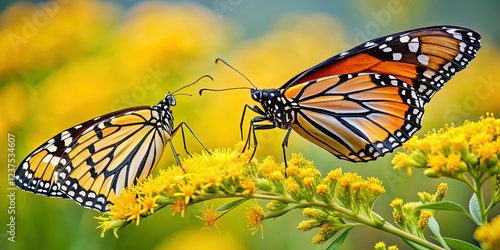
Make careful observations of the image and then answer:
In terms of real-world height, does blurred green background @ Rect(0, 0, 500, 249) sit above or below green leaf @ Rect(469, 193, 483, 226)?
above

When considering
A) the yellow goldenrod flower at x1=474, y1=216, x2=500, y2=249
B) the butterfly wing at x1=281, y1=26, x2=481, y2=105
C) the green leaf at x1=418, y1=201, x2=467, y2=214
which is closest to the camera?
the yellow goldenrod flower at x1=474, y1=216, x2=500, y2=249

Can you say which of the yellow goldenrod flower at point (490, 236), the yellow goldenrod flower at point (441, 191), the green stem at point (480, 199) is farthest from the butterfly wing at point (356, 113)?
the yellow goldenrod flower at point (490, 236)

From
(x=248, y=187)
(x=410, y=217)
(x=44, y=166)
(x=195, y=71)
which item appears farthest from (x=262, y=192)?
(x=195, y=71)

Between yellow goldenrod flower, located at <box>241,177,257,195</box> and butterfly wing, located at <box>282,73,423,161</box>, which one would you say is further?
butterfly wing, located at <box>282,73,423,161</box>

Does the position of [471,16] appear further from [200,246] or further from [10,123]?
[10,123]

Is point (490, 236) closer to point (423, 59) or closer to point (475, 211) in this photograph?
point (475, 211)

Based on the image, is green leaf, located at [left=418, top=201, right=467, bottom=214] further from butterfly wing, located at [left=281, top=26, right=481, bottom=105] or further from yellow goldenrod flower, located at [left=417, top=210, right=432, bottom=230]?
butterfly wing, located at [left=281, top=26, right=481, bottom=105]

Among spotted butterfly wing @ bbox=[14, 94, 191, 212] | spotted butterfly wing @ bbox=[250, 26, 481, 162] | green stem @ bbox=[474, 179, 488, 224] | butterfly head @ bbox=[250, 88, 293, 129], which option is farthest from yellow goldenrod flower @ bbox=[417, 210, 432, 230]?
spotted butterfly wing @ bbox=[14, 94, 191, 212]
